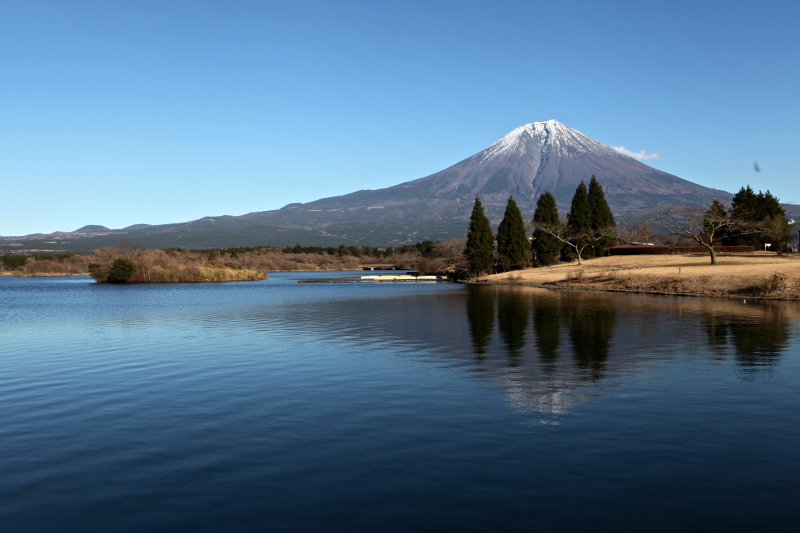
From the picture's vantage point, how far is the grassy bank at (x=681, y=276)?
156 feet

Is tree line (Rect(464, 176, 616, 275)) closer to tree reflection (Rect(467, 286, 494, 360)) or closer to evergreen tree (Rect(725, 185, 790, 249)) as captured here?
evergreen tree (Rect(725, 185, 790, 249))

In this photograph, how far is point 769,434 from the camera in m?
11.5

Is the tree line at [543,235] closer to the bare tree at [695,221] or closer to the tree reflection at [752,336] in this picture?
the bare tree at [695,221]

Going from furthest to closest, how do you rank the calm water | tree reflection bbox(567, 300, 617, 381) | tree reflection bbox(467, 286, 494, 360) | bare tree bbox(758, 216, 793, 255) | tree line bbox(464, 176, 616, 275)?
tree line bbox(464, 176, 616, 275)
bare tree bbox(758, 216, 793, 255)
tree reflection bbox(467, 286, 494, 360)
tree reflection bbox(567, 300, 617, 381)
the calm water

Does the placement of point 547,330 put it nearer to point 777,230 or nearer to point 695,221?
point 695,221

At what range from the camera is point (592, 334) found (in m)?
26.8

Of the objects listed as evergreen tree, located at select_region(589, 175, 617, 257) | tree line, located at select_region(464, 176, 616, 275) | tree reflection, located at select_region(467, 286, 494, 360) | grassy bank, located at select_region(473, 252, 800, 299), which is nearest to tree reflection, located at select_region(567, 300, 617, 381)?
tree reflection, located at select_region(467, 286, 494, 360)

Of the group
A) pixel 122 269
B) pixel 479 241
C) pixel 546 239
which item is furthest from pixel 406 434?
pixel 122 269

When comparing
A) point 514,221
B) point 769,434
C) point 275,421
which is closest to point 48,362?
point 275,421

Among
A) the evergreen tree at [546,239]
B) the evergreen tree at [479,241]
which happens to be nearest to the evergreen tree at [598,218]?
the evergreen tree at [546,239]

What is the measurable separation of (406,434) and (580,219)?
86754mm

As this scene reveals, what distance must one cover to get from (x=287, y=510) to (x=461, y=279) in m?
91.0

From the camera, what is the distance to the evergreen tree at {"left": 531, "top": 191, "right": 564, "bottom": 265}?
Result: 9444cm

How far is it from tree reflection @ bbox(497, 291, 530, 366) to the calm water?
1.10 ft
